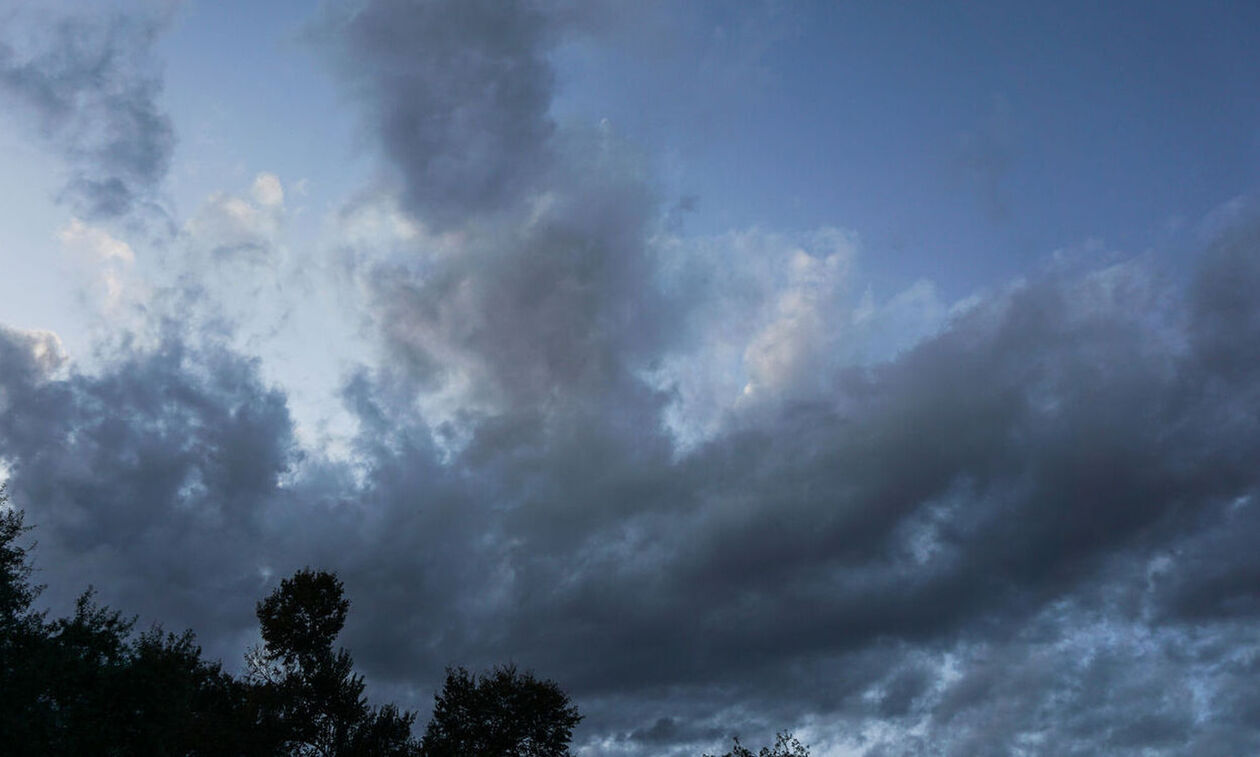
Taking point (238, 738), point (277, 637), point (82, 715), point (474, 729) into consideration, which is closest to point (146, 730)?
point (82, 715)

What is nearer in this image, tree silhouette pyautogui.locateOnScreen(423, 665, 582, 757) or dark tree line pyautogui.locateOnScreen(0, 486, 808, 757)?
dark tree line pyautogui.locateOnScreen(0, 486, 808, 757)

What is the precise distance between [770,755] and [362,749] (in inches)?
1648

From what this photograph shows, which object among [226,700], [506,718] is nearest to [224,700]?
[226,700]

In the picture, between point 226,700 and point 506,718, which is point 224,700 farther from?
point 506,718

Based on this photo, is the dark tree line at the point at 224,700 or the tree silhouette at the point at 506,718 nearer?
the dark tree line at the point at 224,700

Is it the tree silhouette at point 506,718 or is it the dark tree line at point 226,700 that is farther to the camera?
the tree silhouette at point 506,718

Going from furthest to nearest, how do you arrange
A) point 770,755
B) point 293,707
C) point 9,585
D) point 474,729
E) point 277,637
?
point 770,755
point 474,729
point 277,637
point 293,707
point 9,585

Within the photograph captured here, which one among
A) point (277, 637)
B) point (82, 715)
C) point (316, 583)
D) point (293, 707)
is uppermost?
point (316, 583)

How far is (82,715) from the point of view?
3800 cm

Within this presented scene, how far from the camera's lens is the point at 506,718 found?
216 feet

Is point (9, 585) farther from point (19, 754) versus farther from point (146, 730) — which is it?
point (146, 730)

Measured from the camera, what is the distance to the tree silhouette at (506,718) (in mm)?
65062

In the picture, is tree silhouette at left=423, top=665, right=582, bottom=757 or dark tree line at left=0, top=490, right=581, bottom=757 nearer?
dark tree line at left=0, top=490, right=581, bottom=757

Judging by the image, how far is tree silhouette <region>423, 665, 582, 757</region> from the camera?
6506cm
